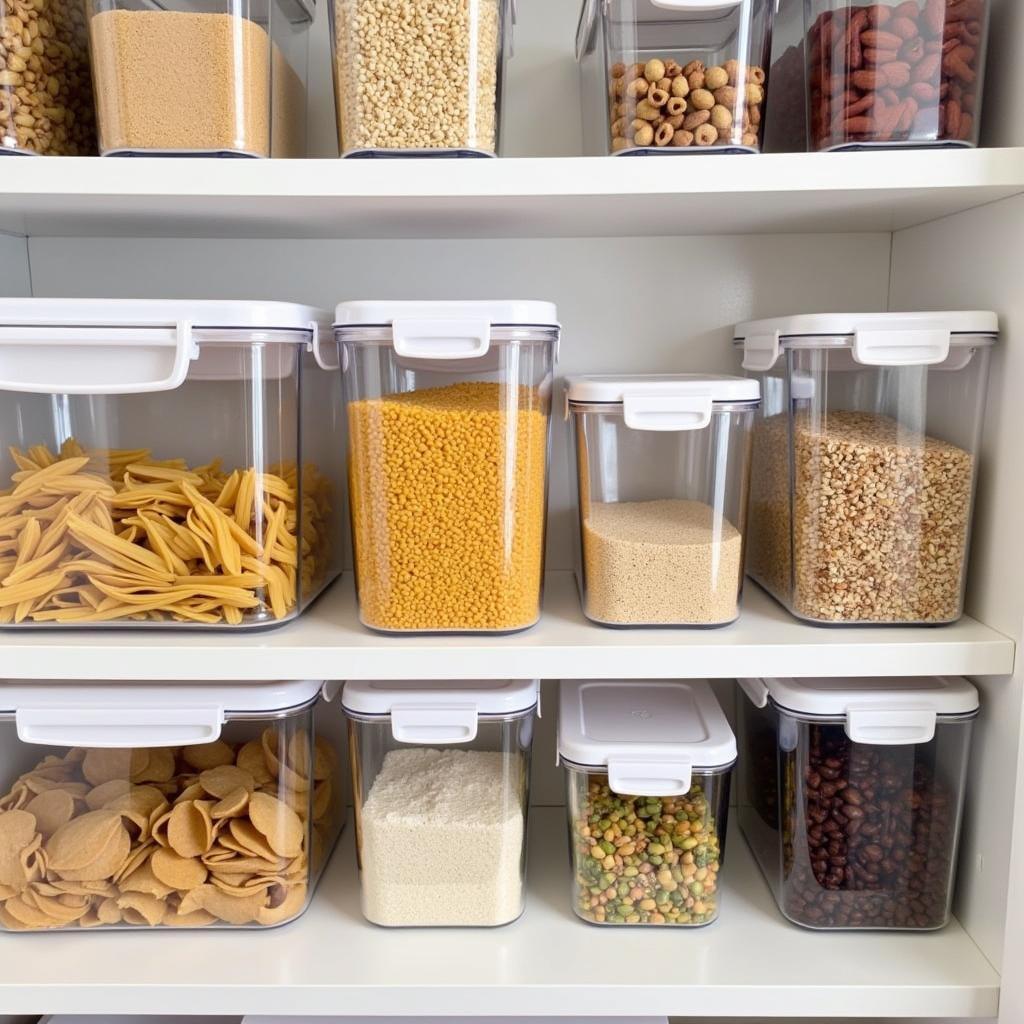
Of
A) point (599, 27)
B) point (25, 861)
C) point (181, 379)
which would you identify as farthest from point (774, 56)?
point (25, 861)

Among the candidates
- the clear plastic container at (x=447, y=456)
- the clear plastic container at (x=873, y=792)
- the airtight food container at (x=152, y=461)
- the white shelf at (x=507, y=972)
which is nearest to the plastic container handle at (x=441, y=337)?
the clear plastic container at (x=447, y=456)

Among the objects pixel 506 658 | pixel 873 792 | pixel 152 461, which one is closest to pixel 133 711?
pixel 152 461

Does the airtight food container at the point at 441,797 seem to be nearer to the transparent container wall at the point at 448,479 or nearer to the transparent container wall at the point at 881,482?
the transparent container wall at the point at 448,479

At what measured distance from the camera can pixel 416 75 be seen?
0.81 m

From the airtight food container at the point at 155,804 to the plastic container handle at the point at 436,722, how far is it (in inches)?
3.7

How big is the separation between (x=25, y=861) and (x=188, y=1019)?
349mm

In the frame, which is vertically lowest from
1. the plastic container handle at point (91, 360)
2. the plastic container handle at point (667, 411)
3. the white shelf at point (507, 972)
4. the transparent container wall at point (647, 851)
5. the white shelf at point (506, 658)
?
the white shelf at point (507, 972)

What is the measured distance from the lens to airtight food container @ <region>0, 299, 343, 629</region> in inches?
32.5

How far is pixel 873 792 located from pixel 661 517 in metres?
0.35

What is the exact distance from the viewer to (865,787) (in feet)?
2.95

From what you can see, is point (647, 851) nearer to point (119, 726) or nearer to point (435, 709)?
point (435, 709)

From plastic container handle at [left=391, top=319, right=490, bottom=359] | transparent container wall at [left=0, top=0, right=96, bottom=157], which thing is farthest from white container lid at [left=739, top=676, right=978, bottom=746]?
transparent container wall at [left=0, top=0, right=96, bottom=157]

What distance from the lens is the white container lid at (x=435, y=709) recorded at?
35.4 inches

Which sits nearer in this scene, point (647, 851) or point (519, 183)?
point (519, 183)
